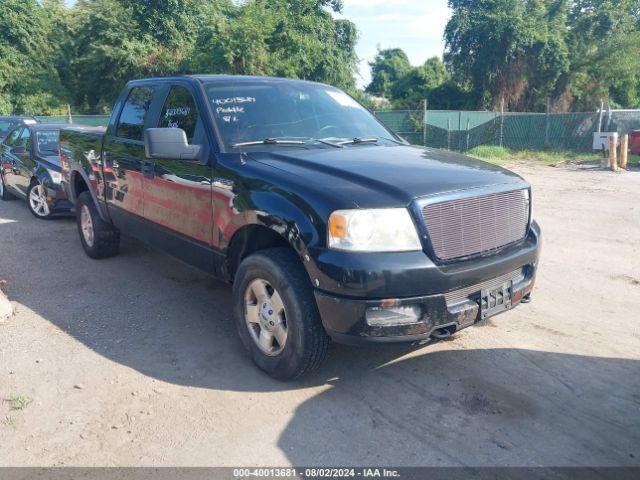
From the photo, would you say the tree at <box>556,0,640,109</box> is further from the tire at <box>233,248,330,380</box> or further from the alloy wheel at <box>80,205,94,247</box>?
the tire at <box>233,248,330,380</box>

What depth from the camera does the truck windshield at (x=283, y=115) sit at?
4137mm

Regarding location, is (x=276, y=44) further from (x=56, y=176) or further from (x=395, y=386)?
(x=395, y=386)

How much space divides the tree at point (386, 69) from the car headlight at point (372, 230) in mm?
58187

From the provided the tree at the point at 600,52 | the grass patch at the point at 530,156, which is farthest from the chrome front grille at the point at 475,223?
the tree at the point at 600,52

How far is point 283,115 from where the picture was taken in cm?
438

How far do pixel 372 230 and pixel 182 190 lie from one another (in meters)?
1.84

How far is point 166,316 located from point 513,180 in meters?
3.02

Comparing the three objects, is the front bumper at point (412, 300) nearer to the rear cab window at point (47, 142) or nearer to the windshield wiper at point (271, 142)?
the windshield wiper at point (271, 142)

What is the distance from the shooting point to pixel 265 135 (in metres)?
4.15

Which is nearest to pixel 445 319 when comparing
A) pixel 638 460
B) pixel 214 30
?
pixel 638 460

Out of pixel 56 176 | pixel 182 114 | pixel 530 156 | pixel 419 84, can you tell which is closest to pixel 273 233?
pixel 182 114

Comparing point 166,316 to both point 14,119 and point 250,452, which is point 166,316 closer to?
point 250,452

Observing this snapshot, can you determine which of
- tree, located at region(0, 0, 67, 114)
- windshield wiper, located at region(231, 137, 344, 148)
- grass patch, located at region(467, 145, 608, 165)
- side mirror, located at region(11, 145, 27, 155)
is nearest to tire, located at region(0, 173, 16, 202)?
side mirror, located at region(11, 145, 27, 155)

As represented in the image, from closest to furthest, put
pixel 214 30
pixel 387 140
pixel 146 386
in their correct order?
pixel 146 386 < pixel 387 140 < pixel 214 30
